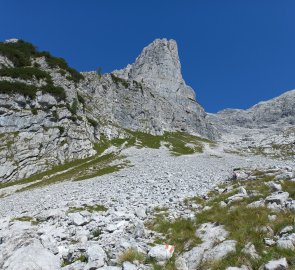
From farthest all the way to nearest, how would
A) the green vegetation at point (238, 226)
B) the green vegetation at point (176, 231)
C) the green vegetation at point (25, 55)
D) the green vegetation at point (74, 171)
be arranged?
the green vegetation at point (25, 55)
the green vegetation at point (74, 171)
the green vegetation at point (176, 231)
the green vegetation at point (238, 226)

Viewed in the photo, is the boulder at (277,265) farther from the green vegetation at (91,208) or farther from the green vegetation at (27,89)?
the green vegetation at (27,89)

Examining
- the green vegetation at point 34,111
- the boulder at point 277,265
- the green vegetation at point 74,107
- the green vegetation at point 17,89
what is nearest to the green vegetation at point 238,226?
the boulder at point 277,265

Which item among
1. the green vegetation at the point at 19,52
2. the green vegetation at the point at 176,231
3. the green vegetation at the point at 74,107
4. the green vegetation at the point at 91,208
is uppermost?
the green vegetation at the point at 19,52

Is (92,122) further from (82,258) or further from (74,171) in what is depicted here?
(82,258)

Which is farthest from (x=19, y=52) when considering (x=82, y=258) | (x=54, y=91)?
(x=82, y=258)

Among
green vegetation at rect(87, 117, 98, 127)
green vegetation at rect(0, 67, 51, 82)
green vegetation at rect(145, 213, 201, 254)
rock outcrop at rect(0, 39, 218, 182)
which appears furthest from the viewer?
green vegetation at rect(87, 117, 98, 127)

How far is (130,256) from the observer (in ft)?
37.6

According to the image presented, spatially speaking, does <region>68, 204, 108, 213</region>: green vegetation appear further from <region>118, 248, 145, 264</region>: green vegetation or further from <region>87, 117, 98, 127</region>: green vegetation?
<region>87, 117, 98, 127</region>: green vegetation

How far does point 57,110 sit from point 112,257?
238 ft

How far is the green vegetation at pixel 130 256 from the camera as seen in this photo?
11.3 m

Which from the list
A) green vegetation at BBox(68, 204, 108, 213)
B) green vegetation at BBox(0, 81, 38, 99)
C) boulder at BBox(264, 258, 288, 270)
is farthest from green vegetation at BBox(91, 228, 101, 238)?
green vegetation at BBox(0, 81, 38, 99)

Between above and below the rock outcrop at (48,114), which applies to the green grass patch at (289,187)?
below

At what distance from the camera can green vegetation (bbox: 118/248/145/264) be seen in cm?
1134

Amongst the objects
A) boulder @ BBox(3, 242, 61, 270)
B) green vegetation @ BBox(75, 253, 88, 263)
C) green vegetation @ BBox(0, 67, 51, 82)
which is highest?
green vegetation @ BBox(0, 67, 51, 82)
